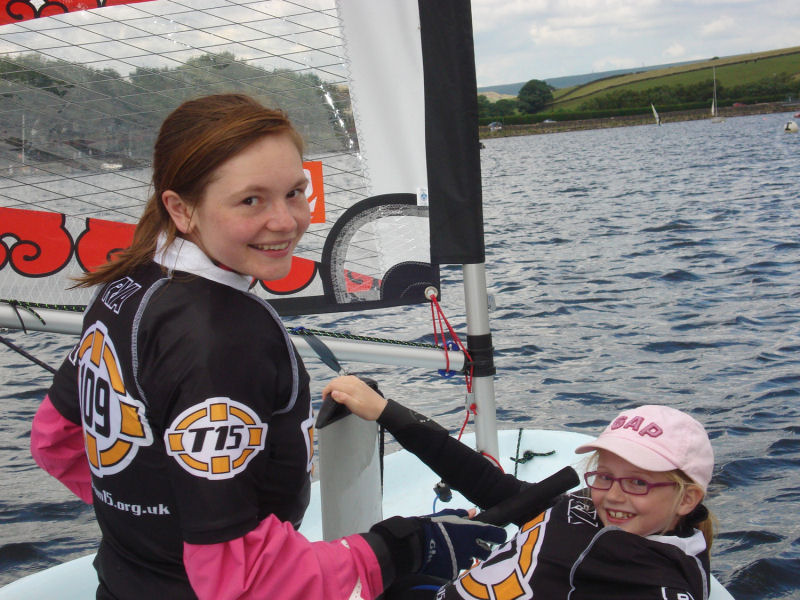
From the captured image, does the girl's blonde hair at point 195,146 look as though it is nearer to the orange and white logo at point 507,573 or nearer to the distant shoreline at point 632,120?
the orange and white logo at point 507,573

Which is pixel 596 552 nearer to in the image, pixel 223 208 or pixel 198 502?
pixel 198 502

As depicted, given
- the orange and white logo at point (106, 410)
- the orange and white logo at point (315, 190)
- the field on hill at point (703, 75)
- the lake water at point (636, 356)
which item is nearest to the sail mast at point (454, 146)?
the orange and white logo at point (315, 190)

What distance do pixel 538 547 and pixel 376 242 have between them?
4.25ft

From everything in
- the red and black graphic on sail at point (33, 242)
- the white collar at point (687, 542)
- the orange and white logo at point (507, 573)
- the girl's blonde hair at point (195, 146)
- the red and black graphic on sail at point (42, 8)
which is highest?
the red and black graphic on sail at point (42, 8)

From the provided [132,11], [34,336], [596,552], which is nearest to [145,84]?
[132,11]

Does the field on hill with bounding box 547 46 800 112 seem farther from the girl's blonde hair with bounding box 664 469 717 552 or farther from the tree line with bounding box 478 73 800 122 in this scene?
the girl's blonde hair with bounding box 664 469 717 552

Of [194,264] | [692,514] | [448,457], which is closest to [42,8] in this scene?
[194,264]

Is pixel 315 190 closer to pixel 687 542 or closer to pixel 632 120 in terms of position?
pixel 687 542

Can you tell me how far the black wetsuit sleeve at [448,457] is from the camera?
212 centimetres

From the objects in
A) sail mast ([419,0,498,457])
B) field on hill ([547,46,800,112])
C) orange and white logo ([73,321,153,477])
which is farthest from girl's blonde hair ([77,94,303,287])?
field on hill ([547,46,800,112])

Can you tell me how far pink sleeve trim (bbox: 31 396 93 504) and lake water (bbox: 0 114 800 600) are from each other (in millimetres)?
2837

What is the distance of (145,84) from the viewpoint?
275 cm

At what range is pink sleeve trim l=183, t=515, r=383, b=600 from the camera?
1394 millimetres

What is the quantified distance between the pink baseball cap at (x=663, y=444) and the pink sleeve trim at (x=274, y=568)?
28.2 inches
